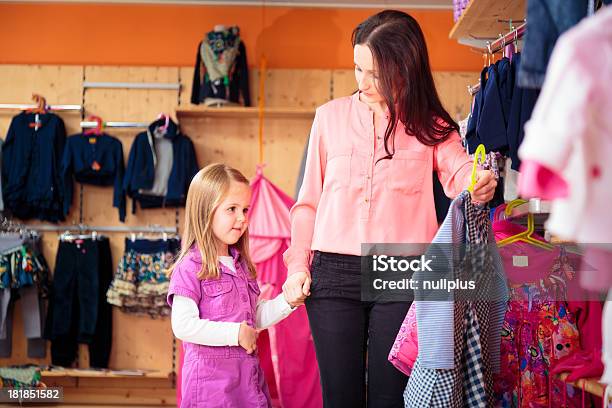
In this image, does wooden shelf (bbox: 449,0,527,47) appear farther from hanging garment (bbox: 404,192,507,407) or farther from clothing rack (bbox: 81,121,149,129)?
clothing rack (bbox: 81,121,149,129)

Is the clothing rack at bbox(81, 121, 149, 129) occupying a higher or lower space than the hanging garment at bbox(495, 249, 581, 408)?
higher

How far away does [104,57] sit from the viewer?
5844 millimetres

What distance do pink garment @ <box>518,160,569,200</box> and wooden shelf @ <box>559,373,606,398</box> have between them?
121 cm

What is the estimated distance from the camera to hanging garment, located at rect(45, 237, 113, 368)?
5.37 m

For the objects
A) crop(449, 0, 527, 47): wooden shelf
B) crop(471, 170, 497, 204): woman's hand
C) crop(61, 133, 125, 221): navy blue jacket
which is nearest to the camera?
crop(471, 170, 497, 204): woman's hand

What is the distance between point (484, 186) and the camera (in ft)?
6.53

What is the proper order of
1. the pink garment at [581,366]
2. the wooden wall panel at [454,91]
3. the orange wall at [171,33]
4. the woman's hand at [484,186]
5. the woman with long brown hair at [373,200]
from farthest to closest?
1. the orange wall at [171,33]
2. the wooden wall panel at [454,91]
3. the pink garment at [581,366]
4. the woman with long brown hair at [373,200]
5. the woman's hand at [484,186]

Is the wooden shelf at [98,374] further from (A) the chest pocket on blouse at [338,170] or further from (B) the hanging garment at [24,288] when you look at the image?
(A) the chest pocket on blouse at [338,170]

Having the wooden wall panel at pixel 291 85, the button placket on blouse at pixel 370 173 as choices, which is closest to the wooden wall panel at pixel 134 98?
the wooden wall panel at pixel 291 85

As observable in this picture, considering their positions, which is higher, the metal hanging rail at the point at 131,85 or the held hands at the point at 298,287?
the metal hanging rail at the point at 131,85

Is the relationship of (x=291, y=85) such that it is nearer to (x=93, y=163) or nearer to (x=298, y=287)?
(x=93, y=163)

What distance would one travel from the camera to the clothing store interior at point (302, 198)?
2.01 meters

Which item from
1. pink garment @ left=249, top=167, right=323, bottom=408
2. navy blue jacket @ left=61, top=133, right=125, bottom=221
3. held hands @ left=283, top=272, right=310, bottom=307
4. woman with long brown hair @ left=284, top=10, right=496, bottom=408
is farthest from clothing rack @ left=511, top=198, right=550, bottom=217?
navy blue jacket @ left=61, top=133, right=125, bottom=221

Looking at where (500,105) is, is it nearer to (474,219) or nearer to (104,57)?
(474,219)
